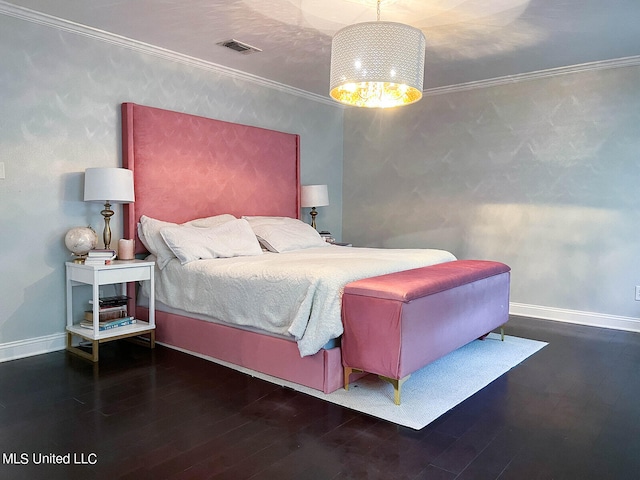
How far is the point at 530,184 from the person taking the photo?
4.59 m

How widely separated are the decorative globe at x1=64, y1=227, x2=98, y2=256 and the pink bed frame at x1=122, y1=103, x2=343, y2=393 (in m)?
0.40

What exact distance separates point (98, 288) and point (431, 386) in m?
2.27

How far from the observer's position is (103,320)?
333cm

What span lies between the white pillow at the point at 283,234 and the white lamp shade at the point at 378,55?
1766 millimetres

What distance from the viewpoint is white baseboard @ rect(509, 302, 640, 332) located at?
4102mm

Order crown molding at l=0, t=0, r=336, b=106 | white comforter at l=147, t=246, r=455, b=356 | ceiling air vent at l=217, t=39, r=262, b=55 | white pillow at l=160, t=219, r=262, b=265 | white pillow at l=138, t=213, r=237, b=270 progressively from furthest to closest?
ceiling air vent at l=217, t=39, r=262, b=55 < white pillow at l=138, t=213, r=237, b=270 < white pillow at l=160, t=219, r=262, b=265 < crown molding at l=0, t=0, r=336, b=106 < white comforter at l=147, t=246, r=455, b=356

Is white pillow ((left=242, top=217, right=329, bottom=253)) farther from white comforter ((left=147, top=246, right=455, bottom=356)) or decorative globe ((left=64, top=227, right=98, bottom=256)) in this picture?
decorative globe ((left=64, top=227, right=98, bottom=256))

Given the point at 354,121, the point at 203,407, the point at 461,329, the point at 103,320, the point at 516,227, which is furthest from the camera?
the point at 354,121

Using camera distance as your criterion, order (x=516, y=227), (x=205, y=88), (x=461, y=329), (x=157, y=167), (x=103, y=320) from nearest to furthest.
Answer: (x=461, y=329)
(x=103, y=320)
(x=157, y=167)
(x=205, y=88)
(x=516, y=227)

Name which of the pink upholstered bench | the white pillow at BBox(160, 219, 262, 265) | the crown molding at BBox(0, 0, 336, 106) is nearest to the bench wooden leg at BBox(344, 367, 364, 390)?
the pink upholstered bench

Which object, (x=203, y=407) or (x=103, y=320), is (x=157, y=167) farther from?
(x=203, y=407)

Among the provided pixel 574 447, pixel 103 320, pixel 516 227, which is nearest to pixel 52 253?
pixel 103 320

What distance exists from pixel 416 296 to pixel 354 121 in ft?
→ 12.4

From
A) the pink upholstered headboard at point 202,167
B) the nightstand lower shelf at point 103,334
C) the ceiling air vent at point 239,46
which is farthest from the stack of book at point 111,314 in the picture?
the ceiling air vent at point 239,46
